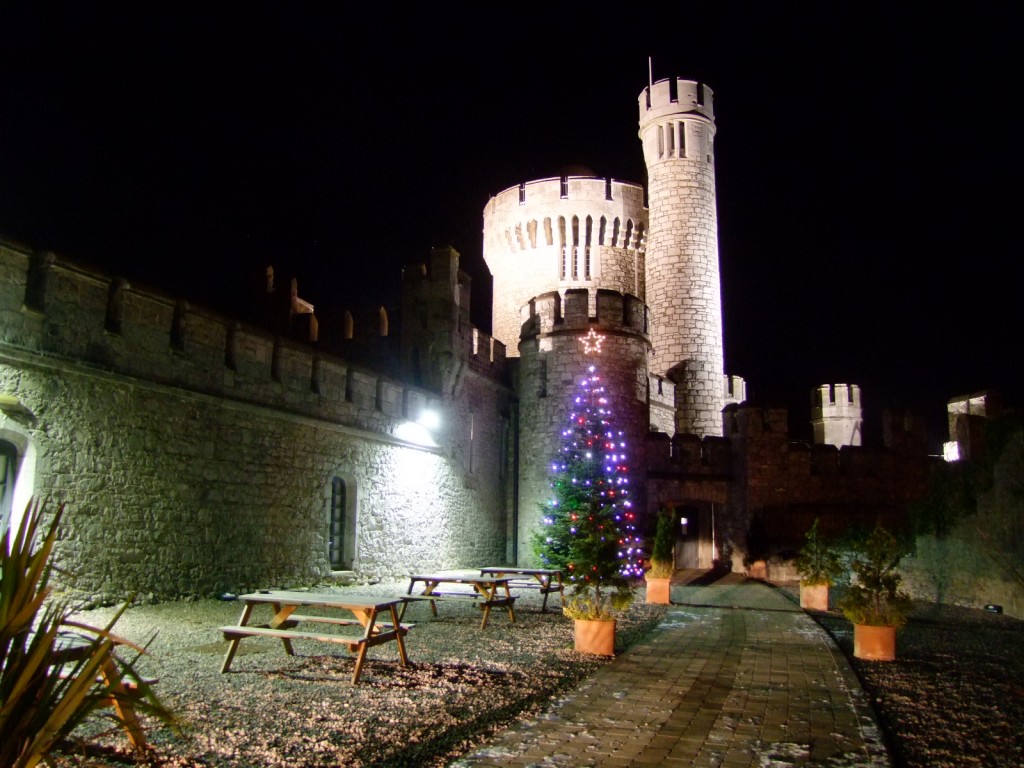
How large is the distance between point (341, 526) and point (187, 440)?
3916mm

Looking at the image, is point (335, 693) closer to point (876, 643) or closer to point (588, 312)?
point (876, 643)

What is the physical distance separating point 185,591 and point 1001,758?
9.04 m

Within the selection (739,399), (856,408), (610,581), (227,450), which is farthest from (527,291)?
(610,581)

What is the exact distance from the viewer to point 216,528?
36.6 feet

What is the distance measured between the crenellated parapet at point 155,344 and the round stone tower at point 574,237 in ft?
47.4

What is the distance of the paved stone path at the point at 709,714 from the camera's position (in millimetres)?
4414

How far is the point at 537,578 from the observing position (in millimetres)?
12383

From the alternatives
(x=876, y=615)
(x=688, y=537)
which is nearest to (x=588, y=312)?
(x=688, y=537)

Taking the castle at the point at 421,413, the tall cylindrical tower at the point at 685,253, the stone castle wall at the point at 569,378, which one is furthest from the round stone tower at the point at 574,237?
the stone castle wall at the point at 569,378

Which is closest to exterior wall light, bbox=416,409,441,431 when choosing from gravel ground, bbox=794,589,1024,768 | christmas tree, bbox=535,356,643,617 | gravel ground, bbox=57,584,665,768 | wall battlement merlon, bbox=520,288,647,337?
christmas tree, bbox=535,356,643,617

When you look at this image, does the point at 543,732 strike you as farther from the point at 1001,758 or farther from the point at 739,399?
the point at 739,399

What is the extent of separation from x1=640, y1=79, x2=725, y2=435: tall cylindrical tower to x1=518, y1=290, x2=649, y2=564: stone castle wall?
5894 millimetres

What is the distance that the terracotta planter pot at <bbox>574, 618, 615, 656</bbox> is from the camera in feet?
24.8

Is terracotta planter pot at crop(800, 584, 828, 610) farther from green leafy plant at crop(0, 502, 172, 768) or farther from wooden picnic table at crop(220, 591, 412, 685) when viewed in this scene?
green leafy plant at crop(0, 502, 172, 768)
